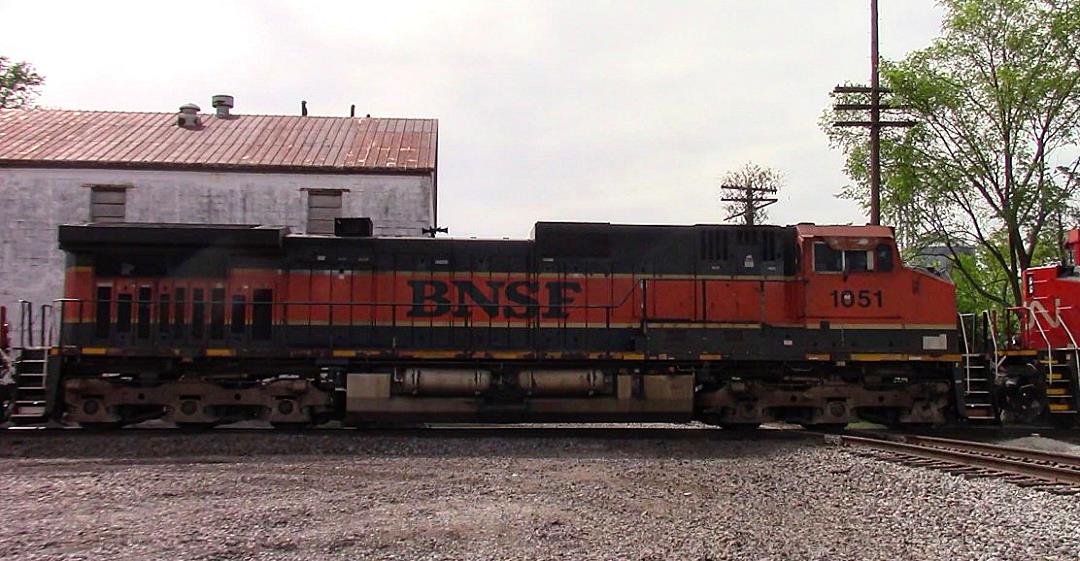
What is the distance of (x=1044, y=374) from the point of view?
12922 millimetres

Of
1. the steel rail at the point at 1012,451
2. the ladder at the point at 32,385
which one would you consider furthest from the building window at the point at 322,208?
the steel rail at the point at 1012,451

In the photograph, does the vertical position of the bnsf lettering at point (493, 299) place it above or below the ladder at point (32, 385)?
above

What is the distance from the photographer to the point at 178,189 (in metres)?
22.4

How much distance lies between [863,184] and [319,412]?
18053 millimetres

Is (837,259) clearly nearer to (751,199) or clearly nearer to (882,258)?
(882,258)

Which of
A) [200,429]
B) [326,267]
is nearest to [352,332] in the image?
[326,267]

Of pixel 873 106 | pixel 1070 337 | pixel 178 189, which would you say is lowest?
pixel 1070 337

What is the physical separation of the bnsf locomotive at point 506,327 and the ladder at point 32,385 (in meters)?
0.13

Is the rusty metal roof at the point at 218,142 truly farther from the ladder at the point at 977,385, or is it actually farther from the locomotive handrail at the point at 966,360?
the ladder at the point at 977,385

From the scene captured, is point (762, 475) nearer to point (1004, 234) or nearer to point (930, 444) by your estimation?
point (930, 444)

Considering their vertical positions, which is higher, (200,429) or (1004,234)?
(1004,234)

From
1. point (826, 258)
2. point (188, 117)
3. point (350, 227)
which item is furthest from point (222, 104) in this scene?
point (826, 258)

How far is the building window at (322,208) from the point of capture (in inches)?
886

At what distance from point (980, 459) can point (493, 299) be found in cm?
654
